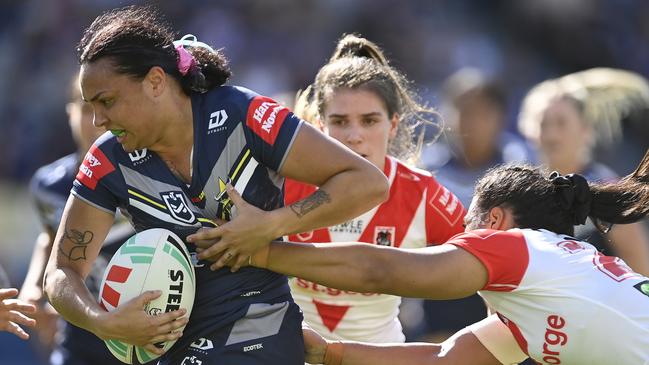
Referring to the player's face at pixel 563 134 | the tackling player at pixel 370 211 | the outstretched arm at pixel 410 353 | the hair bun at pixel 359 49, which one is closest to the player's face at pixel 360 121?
the tackling player at pixel 370 211

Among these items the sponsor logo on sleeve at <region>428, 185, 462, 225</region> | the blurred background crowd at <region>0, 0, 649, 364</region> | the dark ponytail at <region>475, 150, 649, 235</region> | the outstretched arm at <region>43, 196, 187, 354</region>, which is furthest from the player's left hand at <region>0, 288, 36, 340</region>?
the blurred background crowd at <region>0, 0, 649, 364</region>

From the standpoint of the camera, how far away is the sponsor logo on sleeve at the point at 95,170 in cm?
405

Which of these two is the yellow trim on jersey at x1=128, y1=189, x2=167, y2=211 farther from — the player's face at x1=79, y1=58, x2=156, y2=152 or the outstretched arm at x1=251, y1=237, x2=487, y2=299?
the outstretched arm at x1=251, y1=237, x2=487, y2=299

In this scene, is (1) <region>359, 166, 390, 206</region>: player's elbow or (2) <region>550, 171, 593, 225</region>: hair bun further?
(2) <region>550, 171, 593, 225</region>: hair bun

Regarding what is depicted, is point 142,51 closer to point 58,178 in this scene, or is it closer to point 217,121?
point 217,121

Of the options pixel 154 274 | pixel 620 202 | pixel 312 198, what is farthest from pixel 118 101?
pixel 620 202

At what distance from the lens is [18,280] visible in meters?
10.3

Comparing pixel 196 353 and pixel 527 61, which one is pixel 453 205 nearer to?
pixel 196 353

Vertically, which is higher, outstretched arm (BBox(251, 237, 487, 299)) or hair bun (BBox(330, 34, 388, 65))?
hair bun (BBox(330, 34, 388, 65))

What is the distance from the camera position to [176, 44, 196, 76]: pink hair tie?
406 cm

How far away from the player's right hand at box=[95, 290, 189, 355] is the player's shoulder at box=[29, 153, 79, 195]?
109 inches

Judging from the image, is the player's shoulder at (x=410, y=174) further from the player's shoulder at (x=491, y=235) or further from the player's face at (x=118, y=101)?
the player's face at (x=118, y=101)

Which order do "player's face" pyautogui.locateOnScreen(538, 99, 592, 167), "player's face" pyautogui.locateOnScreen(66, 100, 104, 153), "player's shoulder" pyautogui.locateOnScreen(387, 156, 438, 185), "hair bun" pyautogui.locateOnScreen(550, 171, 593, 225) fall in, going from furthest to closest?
"player's face" pyautogui.locateOnScreen(538, 99, 592, 167) → "player's face" pyautogui.locateOnScreen(66, 100, 104, 153) → "player's shoulder" pyautogui.locateOnScreen(387, 156, 438, 185) → "hair bun" pyautogui.locateOnScreen(550, 171, 593, 225)

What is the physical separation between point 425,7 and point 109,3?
384 cm
